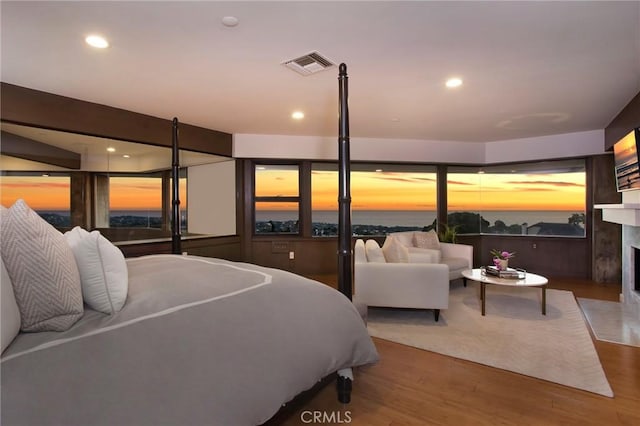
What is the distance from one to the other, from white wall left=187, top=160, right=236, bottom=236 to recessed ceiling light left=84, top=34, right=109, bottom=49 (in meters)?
3.06

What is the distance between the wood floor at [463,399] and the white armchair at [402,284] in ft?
2.77

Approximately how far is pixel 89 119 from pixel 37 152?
652mm

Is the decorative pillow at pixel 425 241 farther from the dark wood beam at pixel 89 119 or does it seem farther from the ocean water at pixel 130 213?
the ocean water at pixel 130 213

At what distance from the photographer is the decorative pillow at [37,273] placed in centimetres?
107

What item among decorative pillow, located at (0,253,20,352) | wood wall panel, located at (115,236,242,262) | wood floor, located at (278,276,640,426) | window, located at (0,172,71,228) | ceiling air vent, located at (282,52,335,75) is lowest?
wood floor, located at (278,276,640,426)

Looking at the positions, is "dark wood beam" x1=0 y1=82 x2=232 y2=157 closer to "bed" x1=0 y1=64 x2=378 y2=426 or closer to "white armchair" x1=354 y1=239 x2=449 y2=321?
"bed" x1=0 y1=64 x2=378 y2=426

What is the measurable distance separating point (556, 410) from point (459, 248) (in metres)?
3.03

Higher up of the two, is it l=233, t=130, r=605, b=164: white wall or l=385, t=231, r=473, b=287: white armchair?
l=233, t=130, r=605, b=164: white wall

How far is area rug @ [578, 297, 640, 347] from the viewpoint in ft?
9.80

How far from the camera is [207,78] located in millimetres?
3047

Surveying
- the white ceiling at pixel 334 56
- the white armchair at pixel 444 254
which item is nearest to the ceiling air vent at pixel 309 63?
the white ceiling at pixel 334 56

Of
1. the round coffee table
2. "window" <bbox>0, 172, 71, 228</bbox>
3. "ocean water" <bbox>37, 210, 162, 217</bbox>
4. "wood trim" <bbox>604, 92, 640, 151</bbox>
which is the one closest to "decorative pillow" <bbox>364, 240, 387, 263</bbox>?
the round coffee table

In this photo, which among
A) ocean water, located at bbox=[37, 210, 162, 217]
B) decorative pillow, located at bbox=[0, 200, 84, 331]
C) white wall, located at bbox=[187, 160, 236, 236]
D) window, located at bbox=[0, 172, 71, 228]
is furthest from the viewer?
white wall, located at bbox=[187, 160, 236, 236]

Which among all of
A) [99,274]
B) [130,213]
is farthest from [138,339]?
[130,213]
